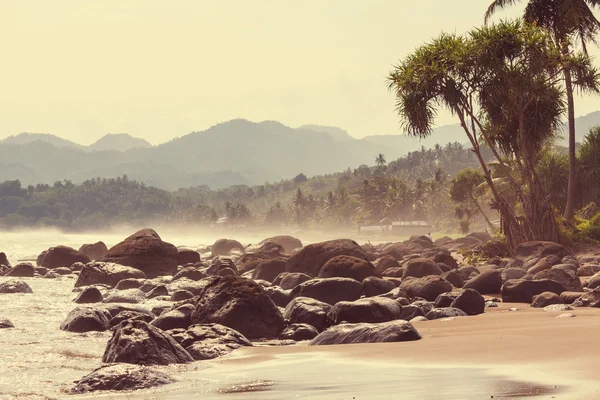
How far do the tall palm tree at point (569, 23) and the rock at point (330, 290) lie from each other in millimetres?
16200

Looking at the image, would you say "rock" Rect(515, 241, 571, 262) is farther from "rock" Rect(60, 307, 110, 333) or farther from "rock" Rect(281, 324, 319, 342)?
"rock" Rect(60, 307, 110, 333)

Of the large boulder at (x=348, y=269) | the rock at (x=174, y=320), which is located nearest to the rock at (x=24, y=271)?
the large boulder at (x=348, y=269)

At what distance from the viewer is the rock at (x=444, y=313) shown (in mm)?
13930

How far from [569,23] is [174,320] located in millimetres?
23368

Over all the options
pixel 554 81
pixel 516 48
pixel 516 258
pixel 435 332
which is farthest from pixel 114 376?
pixel 554 81

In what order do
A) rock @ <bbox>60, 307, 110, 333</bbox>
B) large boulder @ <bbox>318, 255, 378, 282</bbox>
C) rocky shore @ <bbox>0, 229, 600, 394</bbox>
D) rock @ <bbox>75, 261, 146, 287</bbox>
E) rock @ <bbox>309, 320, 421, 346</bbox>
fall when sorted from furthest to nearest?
rock @ <bbox>75, 261, 146, 287</bbox>
large boulder @ <bbox>318, 255, 378, 282</bbox>
rock @ <bbox>60, 307, 110, 333</bbox>
rock @ <bbox>309, 320, 421, 346</bbox>
rocky shore @ <bbox>0, 229, 600, 394</bbox>

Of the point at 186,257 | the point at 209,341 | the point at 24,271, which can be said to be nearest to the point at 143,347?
the point at 209,341

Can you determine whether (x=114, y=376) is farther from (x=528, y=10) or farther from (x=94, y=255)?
(x=94, y=255)

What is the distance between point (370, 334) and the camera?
10.8 m

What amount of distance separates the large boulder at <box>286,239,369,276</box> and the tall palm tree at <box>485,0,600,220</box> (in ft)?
32.7

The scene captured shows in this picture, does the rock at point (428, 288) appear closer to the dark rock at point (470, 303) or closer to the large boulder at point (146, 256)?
the dark rock at point (470, 303)

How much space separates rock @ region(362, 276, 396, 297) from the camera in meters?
18.3

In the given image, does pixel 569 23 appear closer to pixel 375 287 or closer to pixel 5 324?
pixel 375 287

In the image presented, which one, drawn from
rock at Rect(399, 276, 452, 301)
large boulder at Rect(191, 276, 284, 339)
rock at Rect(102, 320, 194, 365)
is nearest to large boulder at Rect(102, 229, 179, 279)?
rock at Rect(399, 276, 452, 301)
